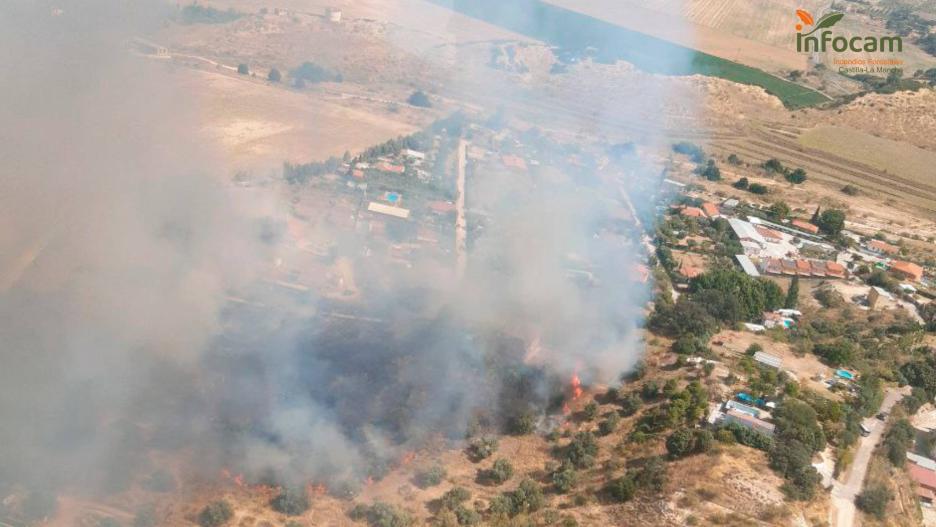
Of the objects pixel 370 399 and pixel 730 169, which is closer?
pixel 370 399

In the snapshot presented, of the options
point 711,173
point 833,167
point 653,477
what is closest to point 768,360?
point 653,477

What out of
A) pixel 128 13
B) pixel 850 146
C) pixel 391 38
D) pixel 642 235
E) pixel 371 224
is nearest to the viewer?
pixel 128 13

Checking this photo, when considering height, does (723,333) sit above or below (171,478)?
above

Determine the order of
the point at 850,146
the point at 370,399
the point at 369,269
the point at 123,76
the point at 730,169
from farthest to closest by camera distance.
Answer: the point at 850,146 → the point at 730,169 → the point at 369,269 → the point at 123,76 → the point at 370,399

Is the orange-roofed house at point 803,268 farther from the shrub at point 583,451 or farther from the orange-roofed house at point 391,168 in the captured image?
the orange-roofed house at point 391,168

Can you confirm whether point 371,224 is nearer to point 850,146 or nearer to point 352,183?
point 352,183

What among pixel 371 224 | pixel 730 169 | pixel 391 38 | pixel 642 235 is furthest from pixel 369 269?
pixel 391 38
